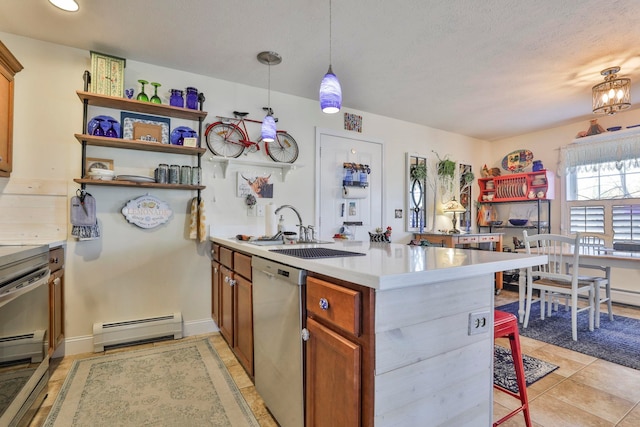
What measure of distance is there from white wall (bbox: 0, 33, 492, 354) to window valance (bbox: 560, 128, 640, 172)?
3.96 m

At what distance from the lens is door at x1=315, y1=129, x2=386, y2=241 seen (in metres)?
3.77

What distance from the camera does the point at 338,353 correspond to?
1.10 metres

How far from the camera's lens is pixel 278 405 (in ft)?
5.14

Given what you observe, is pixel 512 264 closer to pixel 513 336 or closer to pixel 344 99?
pixel 513 336

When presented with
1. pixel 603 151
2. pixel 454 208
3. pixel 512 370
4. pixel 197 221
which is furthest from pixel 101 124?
pixel 603 151

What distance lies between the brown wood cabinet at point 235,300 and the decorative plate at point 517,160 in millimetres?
4893

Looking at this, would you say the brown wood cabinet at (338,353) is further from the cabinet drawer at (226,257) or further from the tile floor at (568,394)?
the cabinet drawer at (226,257)

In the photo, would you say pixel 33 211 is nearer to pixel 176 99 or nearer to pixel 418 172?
pixel 176 99

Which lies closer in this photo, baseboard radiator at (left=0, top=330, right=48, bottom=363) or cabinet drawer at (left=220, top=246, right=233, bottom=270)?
baseboard radiator at (left=0, top=330, right=48, bottom=363)

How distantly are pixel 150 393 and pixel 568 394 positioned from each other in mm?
2558

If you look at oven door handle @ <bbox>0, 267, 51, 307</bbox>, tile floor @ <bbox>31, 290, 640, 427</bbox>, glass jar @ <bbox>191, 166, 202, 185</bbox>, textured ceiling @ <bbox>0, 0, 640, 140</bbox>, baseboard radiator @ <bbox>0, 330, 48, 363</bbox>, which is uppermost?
textured ceiling @ <bbox>0, 0, 640, 140</bbox>

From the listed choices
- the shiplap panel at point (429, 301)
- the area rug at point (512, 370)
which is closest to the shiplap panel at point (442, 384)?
the shiplap panel at point (429, 301)

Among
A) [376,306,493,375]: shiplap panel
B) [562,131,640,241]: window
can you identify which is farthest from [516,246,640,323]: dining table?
[376,306,493,375]: shiplap panel

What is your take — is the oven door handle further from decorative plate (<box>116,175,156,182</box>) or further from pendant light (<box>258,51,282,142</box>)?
pendant light (<box>258,51,282,142</box>)
